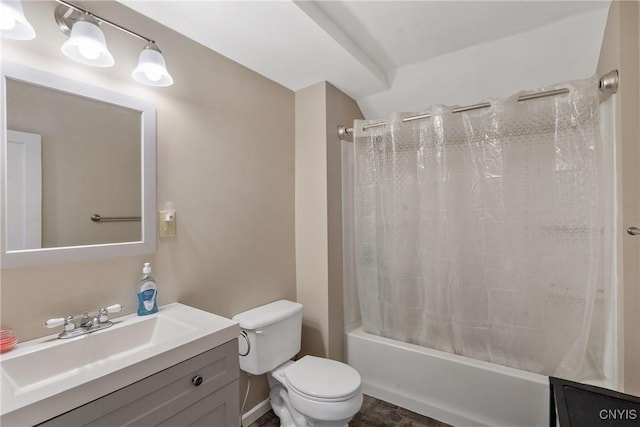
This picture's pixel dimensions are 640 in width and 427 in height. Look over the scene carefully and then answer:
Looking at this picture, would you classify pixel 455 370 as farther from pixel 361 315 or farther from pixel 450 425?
pixel 361 315

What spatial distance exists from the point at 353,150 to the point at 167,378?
70.3 inches

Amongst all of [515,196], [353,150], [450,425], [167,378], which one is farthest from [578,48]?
[167,378]

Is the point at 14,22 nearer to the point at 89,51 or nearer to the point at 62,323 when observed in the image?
the point at 89,51

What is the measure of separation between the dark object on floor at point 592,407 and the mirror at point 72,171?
5.51 feet

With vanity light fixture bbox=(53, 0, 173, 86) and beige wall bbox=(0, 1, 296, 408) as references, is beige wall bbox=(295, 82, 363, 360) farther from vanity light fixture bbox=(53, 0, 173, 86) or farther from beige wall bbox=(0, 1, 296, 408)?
vanity light fixture bbox=(53, 0, 173, 86)

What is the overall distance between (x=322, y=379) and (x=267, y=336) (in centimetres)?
37

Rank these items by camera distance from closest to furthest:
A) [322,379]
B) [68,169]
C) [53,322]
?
1. [53,322]
2. [68,169]
3. [322,379]

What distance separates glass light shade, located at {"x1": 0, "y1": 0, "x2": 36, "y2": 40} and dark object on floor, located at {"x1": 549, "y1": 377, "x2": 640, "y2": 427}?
2.09 metres

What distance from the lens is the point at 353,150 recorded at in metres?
2.21

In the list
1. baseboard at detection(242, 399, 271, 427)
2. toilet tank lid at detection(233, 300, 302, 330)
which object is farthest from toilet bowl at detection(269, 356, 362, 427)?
toilet tank lid at detection(233, 300, 302, 330)

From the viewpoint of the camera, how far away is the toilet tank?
5.16 feet

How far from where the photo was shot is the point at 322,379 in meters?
1.52

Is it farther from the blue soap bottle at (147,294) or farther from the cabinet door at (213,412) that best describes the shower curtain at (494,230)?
the blue soap bottle at (147,294)

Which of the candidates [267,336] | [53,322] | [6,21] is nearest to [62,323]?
[53,322]
